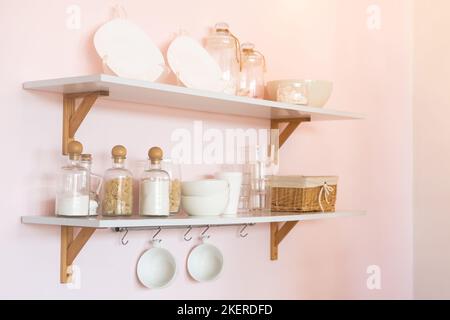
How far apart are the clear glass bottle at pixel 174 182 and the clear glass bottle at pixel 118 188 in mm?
135

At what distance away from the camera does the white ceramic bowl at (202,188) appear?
191cm

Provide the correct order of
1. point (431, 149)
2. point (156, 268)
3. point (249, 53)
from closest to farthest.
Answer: point (156, 268)
point (249, 53)
point (431, 149)

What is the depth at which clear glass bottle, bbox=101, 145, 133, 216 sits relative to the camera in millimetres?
1729

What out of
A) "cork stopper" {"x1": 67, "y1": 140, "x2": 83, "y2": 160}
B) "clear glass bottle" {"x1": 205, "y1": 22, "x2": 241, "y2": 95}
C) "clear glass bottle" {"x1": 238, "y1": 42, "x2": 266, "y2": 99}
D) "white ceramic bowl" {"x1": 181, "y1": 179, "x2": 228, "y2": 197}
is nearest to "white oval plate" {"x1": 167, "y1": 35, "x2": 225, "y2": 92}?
"clear glass bottle" {"x1": 205, "y1": 22, "x2": 241, "y2": 95}

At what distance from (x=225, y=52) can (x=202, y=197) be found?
50 centimetres

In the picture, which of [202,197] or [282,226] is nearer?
[202,197]

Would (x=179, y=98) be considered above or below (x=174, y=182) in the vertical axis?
above

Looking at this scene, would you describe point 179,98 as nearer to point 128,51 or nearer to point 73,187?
point 128,51

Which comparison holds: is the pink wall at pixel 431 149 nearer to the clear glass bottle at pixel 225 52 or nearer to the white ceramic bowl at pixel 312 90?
the white ceramic bowl at pixel 312 90

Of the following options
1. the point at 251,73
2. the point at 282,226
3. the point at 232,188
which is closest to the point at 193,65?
the point at 251,73

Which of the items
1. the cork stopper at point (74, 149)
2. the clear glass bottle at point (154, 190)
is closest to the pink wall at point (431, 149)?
the clear glass bottle at point (154, 190)

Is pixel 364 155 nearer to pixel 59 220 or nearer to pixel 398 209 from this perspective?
pixel 398 209

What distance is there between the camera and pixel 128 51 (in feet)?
6.02
